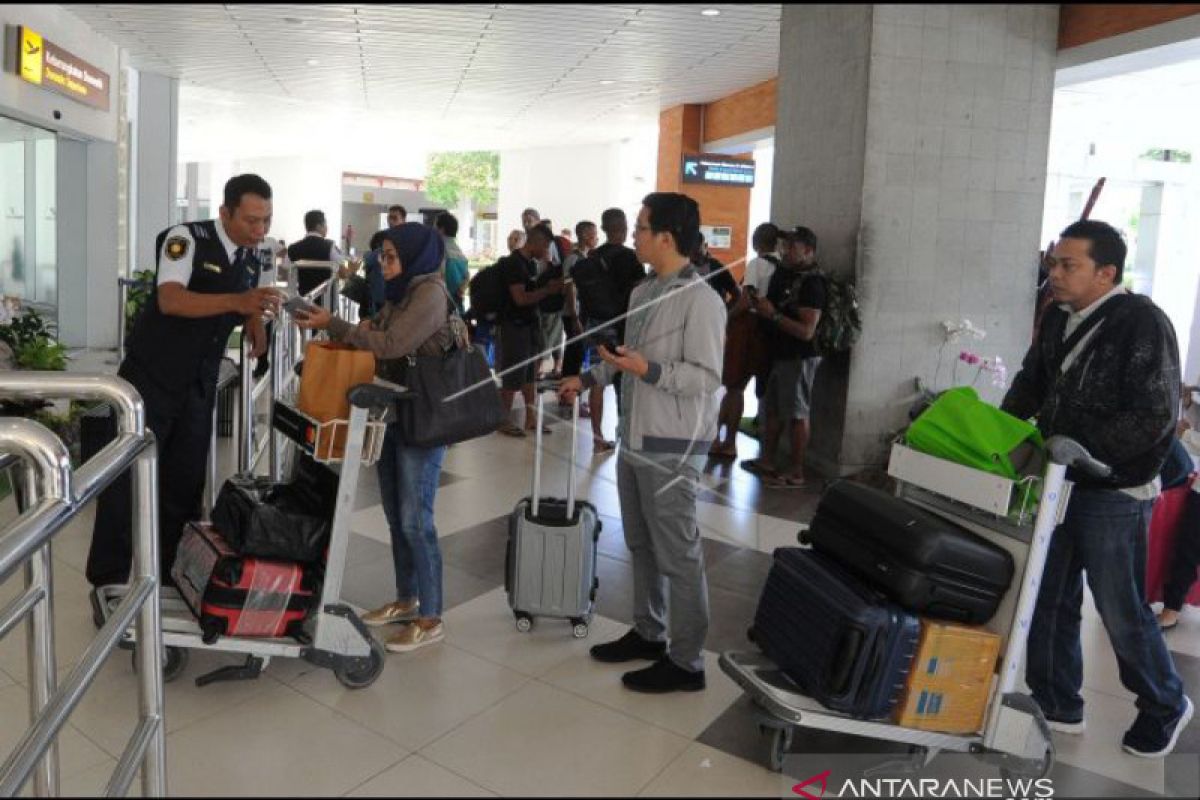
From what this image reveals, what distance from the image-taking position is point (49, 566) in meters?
1.52

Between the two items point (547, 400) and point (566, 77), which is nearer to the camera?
point (547, 400)

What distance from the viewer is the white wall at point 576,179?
18906 millimetres

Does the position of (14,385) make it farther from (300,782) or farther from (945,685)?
A: (945,685)

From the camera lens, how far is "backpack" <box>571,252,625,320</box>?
19.4 feet

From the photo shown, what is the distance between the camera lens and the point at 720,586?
3.87 meters

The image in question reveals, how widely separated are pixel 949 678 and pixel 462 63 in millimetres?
9328

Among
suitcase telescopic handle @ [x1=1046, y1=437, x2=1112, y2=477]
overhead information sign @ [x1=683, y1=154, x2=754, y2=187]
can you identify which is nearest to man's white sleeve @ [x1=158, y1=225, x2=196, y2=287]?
suitcase telescopic handle @ [x1=1046, y1=437, x2=1112, y2=477]

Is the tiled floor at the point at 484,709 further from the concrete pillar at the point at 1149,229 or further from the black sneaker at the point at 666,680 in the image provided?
the concrete pillar at the point at 1149,229

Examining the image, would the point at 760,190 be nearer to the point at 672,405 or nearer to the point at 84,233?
the point at 84,233

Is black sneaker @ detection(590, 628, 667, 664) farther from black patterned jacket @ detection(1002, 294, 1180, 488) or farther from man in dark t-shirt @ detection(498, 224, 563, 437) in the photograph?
man in dark t-shirt @ detection(498, 224, 563, 437)

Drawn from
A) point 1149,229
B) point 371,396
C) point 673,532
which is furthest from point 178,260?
point 1149,229

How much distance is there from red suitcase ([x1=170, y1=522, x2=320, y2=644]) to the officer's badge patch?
0.84m

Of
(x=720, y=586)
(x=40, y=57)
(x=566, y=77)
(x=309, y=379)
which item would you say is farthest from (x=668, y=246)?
(x=566, y=77)

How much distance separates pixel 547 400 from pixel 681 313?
18.2 feet
